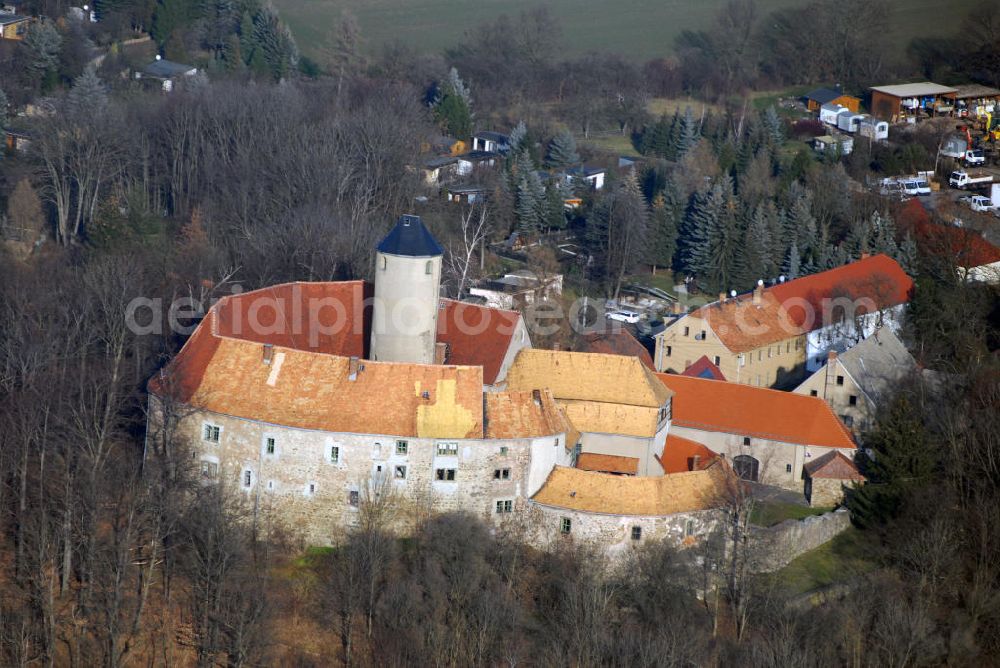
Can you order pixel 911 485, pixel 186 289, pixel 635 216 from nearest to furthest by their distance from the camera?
1. pixel 911 485
2. pixel 186 289
3. pixel 635 216

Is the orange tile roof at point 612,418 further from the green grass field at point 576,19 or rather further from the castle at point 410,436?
the green grass field at point 576,19

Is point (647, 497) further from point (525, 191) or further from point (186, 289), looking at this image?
point (525, 191)

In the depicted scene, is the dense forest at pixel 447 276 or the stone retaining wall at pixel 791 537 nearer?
the dense forest at pixel 447 276

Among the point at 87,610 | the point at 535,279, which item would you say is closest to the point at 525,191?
the point at 535,279

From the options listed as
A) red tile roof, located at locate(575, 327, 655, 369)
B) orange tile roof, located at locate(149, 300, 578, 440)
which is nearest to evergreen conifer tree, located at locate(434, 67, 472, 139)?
red tile roof, located at locate(575, 327, 655, 369)

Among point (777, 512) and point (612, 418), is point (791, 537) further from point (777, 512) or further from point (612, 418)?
point (612, 418)

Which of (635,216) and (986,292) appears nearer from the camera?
(986,292)

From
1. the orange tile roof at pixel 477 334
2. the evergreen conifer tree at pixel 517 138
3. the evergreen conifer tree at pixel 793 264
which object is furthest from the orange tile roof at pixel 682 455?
the evergreen conifer tree at pixel 517 138
